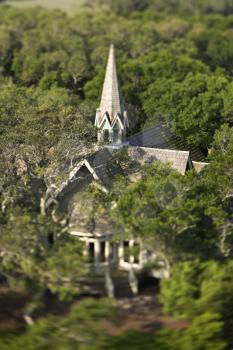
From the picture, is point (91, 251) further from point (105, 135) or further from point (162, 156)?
point (105, 135)

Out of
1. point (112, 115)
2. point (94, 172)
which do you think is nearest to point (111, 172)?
point (94, 172)

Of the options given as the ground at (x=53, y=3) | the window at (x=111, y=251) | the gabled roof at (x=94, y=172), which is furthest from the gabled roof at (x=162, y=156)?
the ground at (x=53, y=3)

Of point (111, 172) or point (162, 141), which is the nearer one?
point (111, 172)

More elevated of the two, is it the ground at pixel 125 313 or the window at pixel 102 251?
the window at pixel 102 251

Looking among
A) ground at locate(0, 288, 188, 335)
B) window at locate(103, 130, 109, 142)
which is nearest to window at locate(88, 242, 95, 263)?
ground at locate(0, 288, 188, 335)

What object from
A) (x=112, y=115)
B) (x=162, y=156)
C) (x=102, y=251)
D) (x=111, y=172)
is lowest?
(x=102, y=251)

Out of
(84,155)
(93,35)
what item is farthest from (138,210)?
(93,35)

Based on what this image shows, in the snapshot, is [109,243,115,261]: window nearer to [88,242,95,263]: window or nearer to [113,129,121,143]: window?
[88,242,95,263]: window

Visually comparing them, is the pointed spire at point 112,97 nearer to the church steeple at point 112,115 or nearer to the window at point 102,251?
the church steeple at point 112,115
